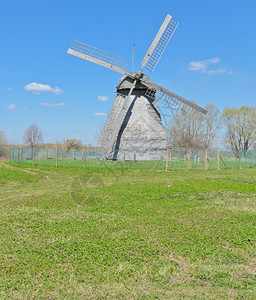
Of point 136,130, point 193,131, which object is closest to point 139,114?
point 136,130

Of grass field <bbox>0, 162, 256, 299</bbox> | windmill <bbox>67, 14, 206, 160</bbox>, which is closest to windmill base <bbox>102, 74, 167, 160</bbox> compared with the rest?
windmill <bbox>67, 14, 206, 160</bbox>

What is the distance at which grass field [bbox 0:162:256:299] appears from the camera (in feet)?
11.9

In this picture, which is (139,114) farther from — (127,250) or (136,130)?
(127,250)

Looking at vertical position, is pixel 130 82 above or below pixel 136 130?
above

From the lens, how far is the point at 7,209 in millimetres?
7793

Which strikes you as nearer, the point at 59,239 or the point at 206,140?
the point at 59,239

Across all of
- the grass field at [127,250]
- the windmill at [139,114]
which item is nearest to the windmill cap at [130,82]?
the windmill at [139,114]

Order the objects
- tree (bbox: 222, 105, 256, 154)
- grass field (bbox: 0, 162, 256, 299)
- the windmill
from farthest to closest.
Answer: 1. tree (bbox: 222, 105, 256, 154)
2. the windmill
3. grass field (bbox: 0, 162, 256, 299)

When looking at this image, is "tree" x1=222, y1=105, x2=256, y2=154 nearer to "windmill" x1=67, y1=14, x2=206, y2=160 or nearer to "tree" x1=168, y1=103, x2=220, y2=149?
"tree" x1=168, y1=103, x2=220, y2=149

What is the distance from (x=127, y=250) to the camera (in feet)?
15.9

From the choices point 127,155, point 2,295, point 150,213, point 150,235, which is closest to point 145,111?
point 127,155

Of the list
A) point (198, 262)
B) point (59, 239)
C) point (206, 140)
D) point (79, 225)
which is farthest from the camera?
point (206, 140)

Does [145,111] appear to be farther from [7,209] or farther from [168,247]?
[168,247]

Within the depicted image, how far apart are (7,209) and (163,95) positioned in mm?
21887
